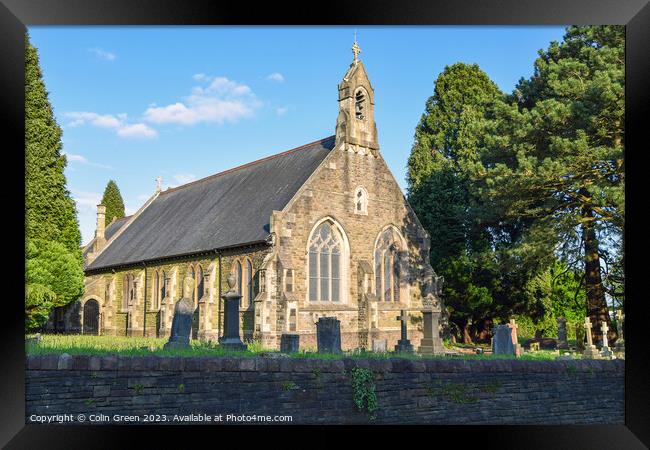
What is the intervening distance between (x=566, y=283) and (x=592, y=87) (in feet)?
47.1

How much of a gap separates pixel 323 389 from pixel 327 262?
40.0 feet

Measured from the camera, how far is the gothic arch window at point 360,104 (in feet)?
85.3

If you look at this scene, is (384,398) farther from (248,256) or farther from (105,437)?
(248,256)

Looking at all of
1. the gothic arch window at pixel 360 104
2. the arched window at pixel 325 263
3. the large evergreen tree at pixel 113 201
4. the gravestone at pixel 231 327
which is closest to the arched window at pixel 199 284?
the arched window at pixel 325 263

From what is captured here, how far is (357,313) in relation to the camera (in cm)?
2431

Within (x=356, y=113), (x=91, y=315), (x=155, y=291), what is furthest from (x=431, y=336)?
(x=91, y=315)

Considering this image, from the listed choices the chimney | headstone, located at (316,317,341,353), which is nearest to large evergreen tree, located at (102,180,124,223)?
the chimney

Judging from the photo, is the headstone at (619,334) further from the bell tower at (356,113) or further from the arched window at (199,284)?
the arched window at (199,284)

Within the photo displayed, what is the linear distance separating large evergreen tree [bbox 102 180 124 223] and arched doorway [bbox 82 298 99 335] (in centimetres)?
1480

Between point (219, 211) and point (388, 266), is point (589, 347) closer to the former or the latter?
point (388, 266)

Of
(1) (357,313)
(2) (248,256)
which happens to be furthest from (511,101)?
(2) (248,256)

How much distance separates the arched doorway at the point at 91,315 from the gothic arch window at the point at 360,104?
18612 millimetres

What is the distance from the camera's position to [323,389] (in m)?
12.1

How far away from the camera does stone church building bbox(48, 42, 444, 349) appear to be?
22.9 metres
